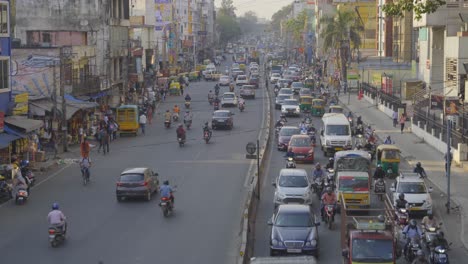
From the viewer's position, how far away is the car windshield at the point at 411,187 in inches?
1232

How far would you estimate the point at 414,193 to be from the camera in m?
31.1

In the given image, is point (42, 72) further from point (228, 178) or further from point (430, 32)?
point (430, 32)

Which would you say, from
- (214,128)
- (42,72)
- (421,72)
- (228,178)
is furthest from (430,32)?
(228,178)

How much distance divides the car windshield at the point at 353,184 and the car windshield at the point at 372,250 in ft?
29.4

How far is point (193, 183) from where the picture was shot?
37594 mm

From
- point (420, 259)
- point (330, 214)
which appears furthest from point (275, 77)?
point (420, 259)

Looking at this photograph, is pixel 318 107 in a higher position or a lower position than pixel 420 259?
higher

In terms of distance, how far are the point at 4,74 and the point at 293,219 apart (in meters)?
22.8

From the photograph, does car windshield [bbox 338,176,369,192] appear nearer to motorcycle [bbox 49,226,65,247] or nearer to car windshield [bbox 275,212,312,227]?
car windshield [bbox 275,212,312,227]

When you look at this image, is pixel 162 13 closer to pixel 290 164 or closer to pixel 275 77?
pixel 275 77

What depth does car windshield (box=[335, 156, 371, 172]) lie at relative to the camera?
120 ft

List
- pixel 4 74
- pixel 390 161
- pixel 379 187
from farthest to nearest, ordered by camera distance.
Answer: pixel 4 74 < pixel 390 161 < pixel 379 187

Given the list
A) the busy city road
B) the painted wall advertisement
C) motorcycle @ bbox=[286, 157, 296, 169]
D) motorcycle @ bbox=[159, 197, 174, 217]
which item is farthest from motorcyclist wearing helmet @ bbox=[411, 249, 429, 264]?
the painted wall advertisement

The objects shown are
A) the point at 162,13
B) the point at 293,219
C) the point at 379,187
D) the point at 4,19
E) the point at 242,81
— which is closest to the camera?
the point at 293,219
